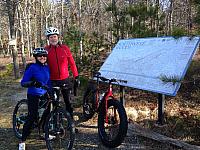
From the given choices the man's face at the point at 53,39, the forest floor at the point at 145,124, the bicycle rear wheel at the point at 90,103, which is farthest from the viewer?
the bicycle rear wheel at the point at 90,103

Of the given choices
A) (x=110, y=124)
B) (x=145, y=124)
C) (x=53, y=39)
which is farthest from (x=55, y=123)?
(x=145, y=124)

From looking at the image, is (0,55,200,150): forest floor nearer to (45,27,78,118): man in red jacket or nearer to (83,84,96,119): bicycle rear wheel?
(83,84,96,119): bicycle rear wheel

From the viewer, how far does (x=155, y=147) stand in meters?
4.78

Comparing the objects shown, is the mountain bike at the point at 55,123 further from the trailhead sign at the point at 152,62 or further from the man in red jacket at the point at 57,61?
the trailhead sign at the point at 152,62

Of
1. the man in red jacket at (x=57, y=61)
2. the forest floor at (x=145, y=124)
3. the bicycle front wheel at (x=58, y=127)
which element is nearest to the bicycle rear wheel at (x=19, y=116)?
the forest floor at (x=145, y=124)

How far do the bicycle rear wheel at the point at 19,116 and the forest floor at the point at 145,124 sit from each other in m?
0.17

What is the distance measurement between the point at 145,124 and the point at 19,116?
101 inches

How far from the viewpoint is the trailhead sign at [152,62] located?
479 centimetres

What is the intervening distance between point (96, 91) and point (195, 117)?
215 centimetres

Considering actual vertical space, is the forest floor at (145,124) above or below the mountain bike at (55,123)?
below

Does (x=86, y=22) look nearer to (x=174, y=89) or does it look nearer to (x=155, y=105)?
(x=155, y=105)

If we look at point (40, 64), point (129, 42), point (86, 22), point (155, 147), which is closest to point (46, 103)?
point (40, 64)

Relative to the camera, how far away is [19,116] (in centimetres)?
540

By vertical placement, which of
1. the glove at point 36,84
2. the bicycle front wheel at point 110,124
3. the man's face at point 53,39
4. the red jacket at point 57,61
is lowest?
the bicycle front wheel at point 110,124
